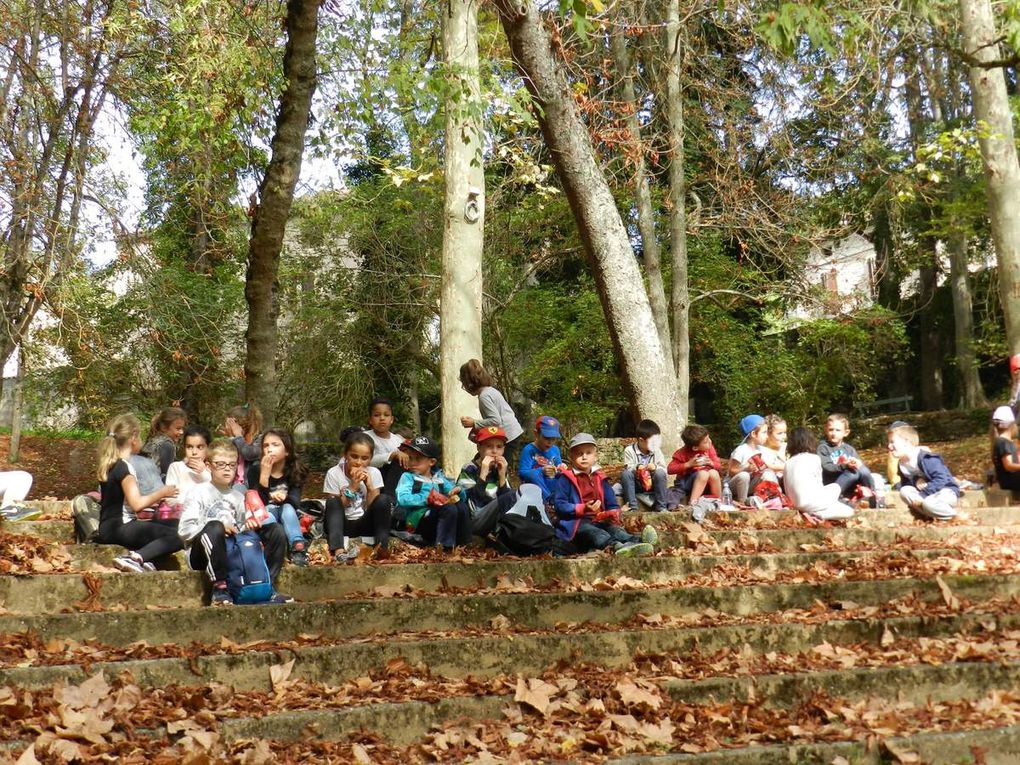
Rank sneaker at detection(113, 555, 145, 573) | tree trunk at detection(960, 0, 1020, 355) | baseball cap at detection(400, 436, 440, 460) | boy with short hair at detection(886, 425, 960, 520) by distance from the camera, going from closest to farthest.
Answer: sneaker at detection(113, 555, 145, 573) → baseball cap at detection(400, 436, 440, 460) → boy with short hair at detection(886, 425, 960, 520) → tree trunk at detection(960, 0, 1020, 355)

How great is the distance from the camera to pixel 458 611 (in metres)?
6.16

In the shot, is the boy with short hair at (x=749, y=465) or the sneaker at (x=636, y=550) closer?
the sneaker at (x=636, y=550)

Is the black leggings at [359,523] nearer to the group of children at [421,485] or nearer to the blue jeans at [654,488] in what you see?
the group of children at [421,485]

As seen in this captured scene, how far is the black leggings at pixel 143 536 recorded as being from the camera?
23.2 feet

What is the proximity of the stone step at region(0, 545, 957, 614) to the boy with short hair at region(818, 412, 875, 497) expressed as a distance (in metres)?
2.62

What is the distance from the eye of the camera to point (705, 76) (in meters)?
21.1

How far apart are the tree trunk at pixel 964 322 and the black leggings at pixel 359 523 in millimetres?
19210

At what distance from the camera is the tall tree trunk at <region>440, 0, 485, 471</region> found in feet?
Result: 38.3

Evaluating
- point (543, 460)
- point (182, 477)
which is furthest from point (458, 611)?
point (543, 460)

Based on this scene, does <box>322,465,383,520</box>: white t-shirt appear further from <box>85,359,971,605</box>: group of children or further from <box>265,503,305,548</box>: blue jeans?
<box>265,503,305,548</box>: blue jeans

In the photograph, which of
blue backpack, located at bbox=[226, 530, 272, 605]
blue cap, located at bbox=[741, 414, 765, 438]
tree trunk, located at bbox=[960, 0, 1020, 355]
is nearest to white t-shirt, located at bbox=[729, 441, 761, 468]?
blue cap, located at bbox=[741, 414, 765, 438]

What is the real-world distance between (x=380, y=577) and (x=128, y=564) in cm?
158

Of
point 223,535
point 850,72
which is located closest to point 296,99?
point 223,535

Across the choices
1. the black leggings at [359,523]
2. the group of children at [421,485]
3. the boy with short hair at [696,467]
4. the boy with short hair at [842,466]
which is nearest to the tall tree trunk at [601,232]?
the group of children at [421,485]
